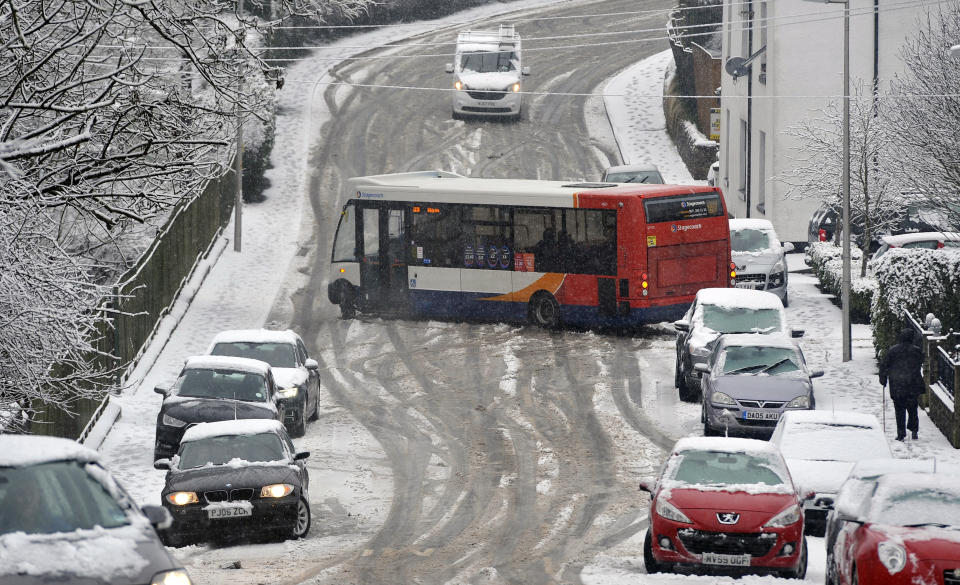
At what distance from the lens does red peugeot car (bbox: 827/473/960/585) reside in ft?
40.9

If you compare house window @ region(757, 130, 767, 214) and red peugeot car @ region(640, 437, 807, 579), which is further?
house window @ region(757, 130, 767, 214)

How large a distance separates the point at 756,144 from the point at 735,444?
26.7 meters

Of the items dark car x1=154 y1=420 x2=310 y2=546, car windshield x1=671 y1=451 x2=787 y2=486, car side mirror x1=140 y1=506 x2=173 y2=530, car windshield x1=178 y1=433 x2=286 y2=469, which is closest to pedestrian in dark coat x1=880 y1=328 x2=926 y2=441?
car windshield x1=671 y1=451 x2=787 y2=486

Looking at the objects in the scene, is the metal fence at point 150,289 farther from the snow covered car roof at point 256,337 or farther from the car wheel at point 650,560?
the car wheel at point 650,560

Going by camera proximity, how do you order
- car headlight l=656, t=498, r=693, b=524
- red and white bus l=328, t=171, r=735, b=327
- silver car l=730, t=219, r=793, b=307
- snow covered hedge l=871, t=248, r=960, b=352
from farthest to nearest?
silver car l=730, t=219, r=793, b=307 < red and white bus l=328, t=171, r=735, b=327 < snow covered hedge l=871, t=248, r=960, b=352 < car headlight l=656, t=498, r=693, b=524

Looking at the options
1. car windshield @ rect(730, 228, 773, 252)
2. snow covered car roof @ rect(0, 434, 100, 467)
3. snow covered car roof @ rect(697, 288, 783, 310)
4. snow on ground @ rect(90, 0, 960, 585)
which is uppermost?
snow covered car roof @ rect(0, 434, 100, 467)

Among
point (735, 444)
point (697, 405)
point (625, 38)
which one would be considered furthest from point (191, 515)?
point (625, 38)

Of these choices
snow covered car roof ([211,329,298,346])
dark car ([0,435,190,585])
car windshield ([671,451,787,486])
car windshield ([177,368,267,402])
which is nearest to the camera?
dark car ([0,435,190,585])

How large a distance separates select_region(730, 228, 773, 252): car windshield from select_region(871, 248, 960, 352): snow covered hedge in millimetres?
6635

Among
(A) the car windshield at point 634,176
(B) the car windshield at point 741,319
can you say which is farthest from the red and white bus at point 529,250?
(A) the car windshield at point 634,176

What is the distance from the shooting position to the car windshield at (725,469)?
1612 cm

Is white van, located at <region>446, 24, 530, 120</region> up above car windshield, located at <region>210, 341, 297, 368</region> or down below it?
above

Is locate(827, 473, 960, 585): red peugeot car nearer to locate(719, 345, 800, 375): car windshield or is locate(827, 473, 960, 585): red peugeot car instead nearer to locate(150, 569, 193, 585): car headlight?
locate(150, 569, 193, 585): car headlight

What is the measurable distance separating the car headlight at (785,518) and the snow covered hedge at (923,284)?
1120cm
